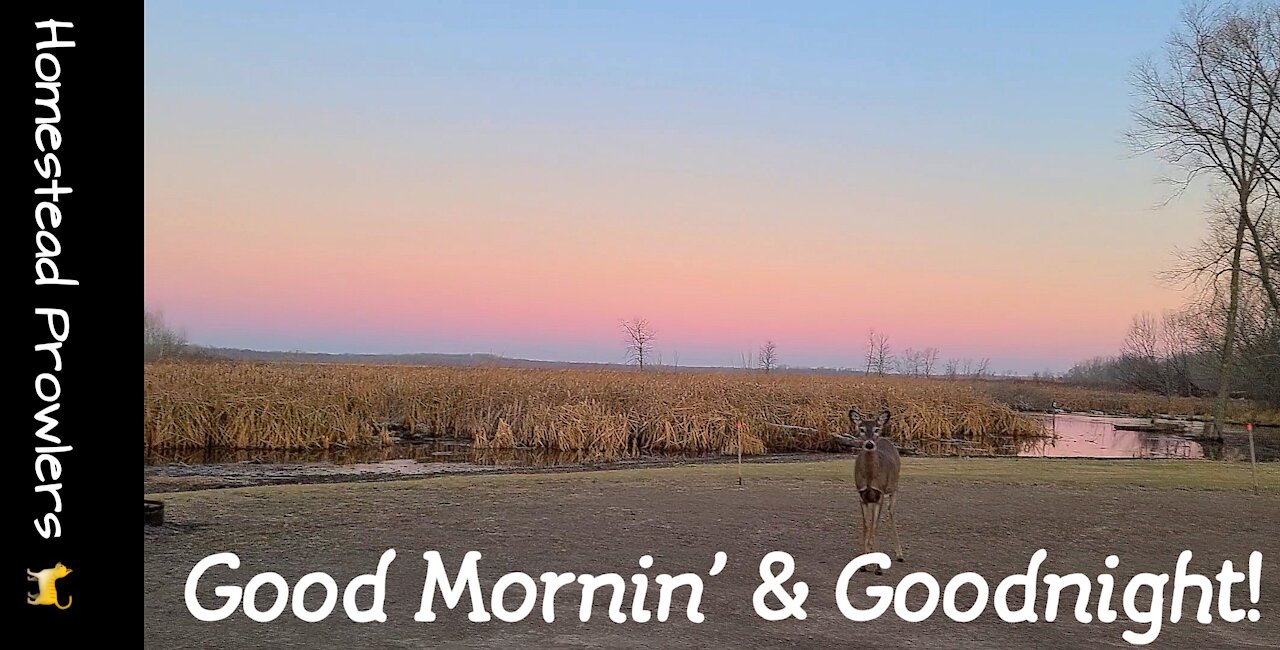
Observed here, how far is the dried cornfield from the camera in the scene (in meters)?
23.7

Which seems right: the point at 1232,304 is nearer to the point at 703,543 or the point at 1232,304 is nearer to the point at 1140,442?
the point at 1140,442

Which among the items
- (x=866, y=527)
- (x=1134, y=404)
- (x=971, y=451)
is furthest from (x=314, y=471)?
(x=1134, y=404)

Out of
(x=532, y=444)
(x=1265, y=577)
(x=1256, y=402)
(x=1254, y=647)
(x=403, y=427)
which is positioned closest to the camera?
(x=1254, y=647)

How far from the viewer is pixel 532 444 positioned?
25.9 m

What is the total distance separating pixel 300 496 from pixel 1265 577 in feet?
33.7

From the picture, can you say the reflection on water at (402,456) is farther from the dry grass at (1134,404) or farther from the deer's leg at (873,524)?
the dry grass at (1134,404)

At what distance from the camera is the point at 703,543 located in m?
8.94
